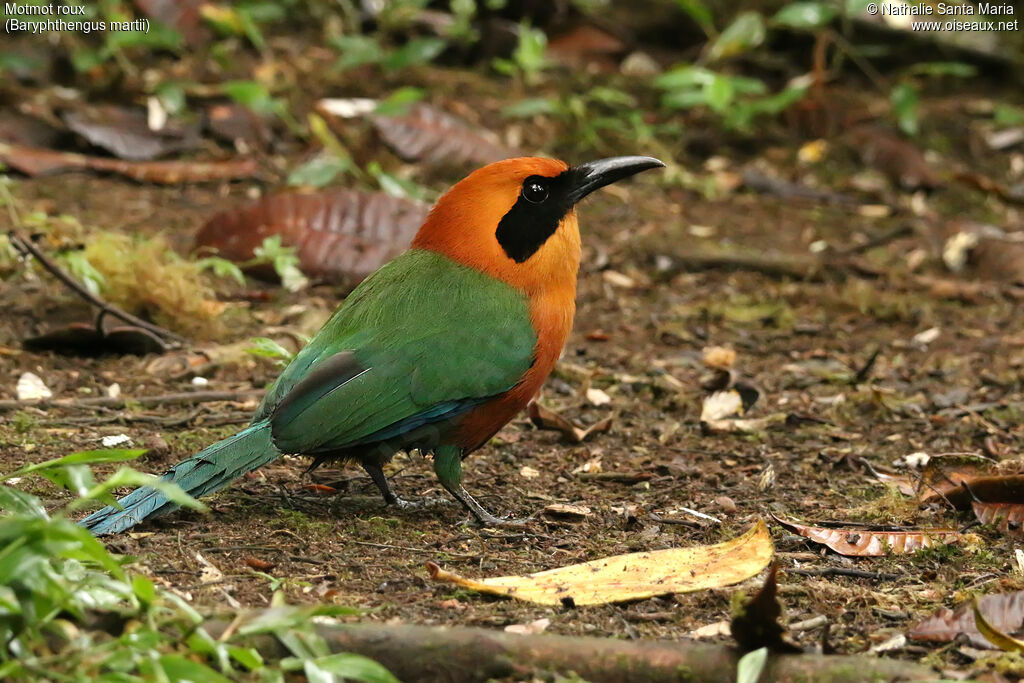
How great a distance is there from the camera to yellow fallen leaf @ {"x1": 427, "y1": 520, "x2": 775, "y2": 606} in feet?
10.7

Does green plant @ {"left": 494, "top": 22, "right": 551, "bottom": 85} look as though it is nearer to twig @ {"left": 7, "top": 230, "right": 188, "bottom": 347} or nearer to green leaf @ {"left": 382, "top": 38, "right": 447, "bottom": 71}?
green leaf @ {"left": 382, "top": 38, "right": 447, "bottom": 71}

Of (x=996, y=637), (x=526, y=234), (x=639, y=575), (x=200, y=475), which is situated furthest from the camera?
(x=526, y=234)

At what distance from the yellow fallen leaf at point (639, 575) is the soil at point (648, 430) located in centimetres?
4

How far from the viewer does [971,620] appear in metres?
3.05

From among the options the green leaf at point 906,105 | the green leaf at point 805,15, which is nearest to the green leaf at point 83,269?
the green leaf at point 805,15

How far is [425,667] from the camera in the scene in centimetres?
268

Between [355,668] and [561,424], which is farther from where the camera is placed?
[561,424]

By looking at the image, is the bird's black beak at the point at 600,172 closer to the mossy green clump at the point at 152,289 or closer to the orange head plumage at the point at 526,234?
the orange head plumage at the point at 526,234

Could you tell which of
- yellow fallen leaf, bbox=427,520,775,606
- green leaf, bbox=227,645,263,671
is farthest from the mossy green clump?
green leaf, bbox=227,645,263,671

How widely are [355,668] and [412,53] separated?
22.0 feet

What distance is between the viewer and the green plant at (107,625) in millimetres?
2350

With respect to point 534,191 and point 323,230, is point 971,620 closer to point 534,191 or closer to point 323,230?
point 534,191

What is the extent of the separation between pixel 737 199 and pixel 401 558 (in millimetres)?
5236

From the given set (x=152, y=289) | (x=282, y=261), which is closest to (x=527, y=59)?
(x=282, y=261)
